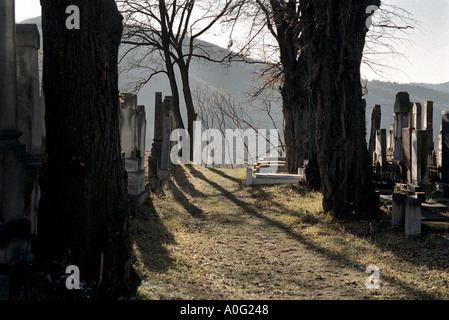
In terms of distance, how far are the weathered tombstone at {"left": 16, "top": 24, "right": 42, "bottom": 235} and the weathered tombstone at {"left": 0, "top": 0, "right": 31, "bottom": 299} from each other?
2.50 feet

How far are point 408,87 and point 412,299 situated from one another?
9884 centimetres

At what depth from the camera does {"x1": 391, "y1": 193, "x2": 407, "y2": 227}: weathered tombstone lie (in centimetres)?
743

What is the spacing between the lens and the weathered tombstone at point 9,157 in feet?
14.7

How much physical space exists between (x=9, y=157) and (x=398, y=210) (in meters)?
6.12

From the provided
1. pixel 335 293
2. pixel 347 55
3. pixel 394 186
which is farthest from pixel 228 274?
pixel 394 186

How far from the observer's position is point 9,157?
4527 millimetres

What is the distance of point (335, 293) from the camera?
16.3ft

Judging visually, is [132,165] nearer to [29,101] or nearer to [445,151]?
Answer: [29,101]

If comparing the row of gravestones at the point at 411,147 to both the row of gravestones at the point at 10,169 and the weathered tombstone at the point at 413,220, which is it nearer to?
the weathered tombstone at the point at 413,220

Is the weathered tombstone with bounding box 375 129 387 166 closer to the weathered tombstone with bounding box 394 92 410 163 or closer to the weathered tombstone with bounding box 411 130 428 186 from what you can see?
the weathered tombstone with bounding box 394 92 410 163

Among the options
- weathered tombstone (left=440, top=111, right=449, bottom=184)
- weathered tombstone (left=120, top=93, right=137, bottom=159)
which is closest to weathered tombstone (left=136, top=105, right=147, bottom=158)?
weathered tombstone (left=120, top=93, right=137, bottom=159)

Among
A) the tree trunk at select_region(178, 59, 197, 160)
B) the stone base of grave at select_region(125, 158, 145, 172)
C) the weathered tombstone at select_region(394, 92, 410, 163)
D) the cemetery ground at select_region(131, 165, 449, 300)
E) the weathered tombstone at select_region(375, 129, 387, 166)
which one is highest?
the tree trunk at select_region(178, 59, 197, 160)
